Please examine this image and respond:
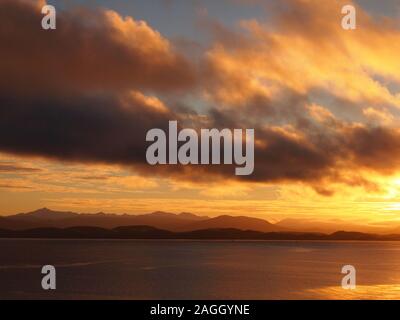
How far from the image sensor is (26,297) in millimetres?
57156

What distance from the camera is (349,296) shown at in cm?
5831
